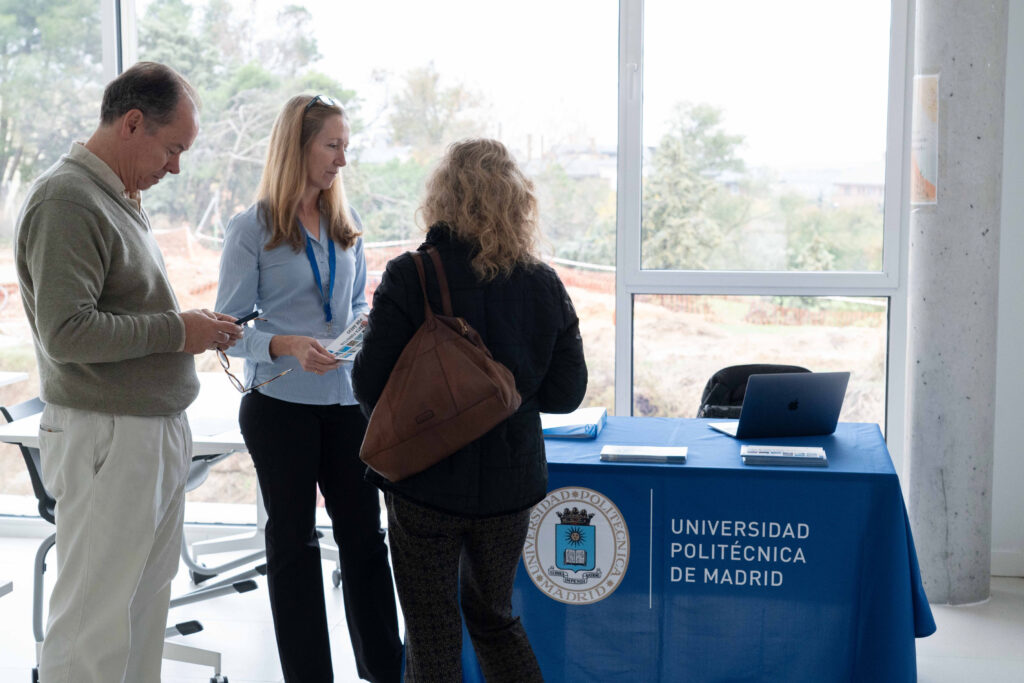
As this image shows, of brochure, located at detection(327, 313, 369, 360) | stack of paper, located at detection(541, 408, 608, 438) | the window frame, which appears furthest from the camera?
the window frame

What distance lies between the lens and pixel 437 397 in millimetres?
1758

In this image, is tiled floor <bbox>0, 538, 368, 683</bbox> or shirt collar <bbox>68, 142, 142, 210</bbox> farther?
tiled floor <bbox>0, 538, 368, 683</bbox>

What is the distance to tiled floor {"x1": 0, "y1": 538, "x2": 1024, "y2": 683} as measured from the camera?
9.10 feet

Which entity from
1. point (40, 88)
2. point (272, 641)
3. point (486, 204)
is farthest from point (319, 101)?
point (40, 88)

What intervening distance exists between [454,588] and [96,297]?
0.89 meters

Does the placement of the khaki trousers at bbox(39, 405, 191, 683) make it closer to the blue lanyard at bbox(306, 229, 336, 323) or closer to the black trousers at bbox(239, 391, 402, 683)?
the black trousers at bbox(239, 391, 402, 683)

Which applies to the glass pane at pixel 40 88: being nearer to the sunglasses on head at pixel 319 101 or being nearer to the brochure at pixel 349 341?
the sunglasses on head at pixel 319 101

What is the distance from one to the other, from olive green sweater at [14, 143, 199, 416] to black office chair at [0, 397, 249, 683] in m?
0.75

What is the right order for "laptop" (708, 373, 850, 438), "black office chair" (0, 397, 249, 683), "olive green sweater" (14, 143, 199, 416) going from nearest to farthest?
"olive green sweater" (14, 143, 199, 416), "laptop" (708, 373, 850, 438), "black office chair" (0, 397, 249, 683)

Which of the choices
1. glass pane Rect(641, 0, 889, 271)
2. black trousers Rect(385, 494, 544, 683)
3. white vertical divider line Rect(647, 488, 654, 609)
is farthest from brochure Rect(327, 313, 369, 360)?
glass pane Rect(641, 0, 889, 271)

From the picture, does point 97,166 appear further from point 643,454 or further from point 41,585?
point 41,585

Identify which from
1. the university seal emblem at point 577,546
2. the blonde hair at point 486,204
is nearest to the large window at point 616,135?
the university seal emblem at point 577,546

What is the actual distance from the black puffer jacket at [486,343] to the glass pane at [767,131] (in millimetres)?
2045

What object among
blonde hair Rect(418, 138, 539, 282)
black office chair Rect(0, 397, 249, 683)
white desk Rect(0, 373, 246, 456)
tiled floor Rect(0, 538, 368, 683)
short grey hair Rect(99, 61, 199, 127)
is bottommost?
tiled floor Rect(0, 538, 368, 683)
